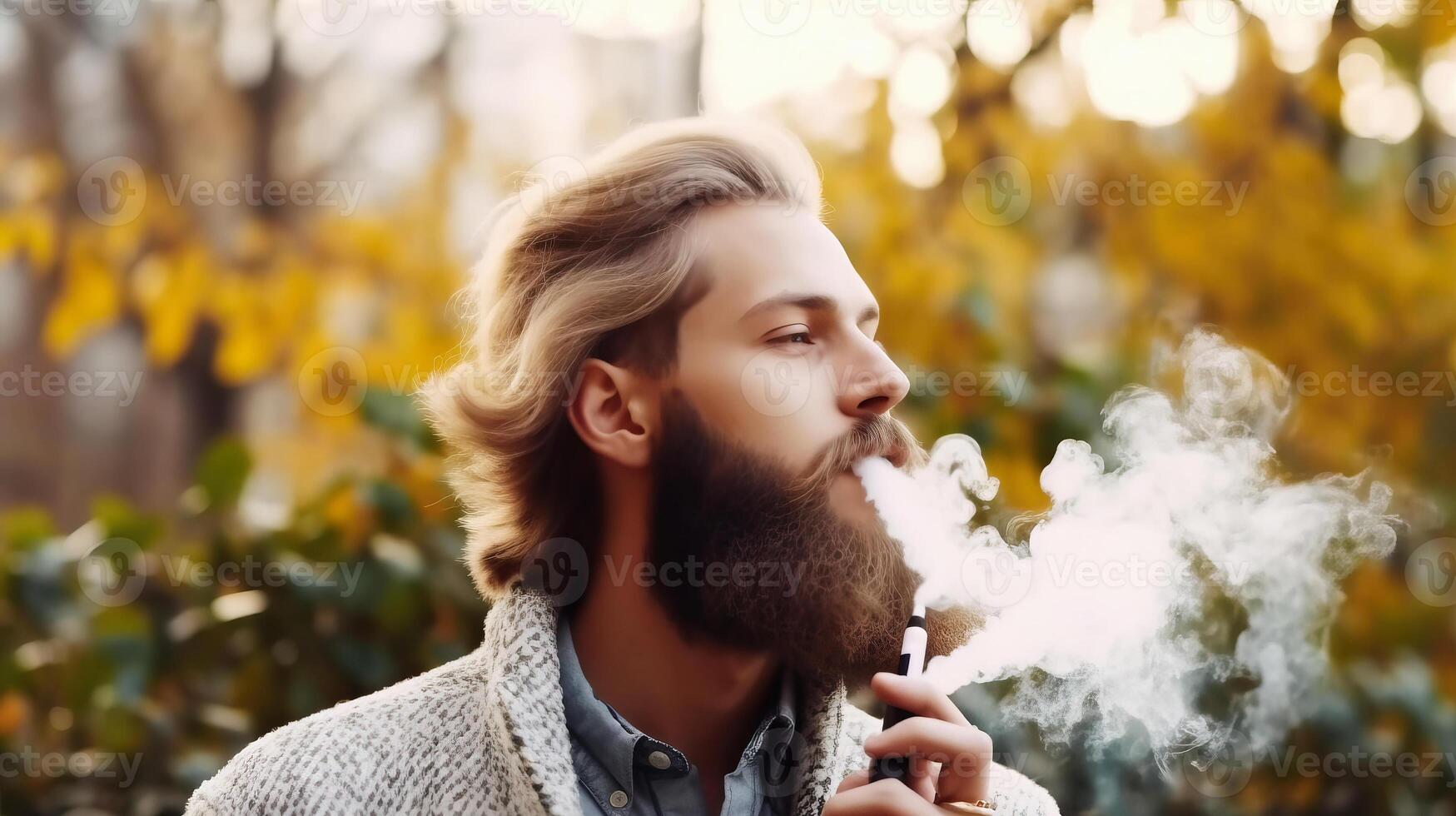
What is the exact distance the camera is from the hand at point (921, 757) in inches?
66.4

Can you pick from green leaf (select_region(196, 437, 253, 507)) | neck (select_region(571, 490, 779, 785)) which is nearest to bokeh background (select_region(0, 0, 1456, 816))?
green leaf (select_region(196, 437, 253, 507))

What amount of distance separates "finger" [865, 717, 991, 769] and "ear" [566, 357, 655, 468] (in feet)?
2.32

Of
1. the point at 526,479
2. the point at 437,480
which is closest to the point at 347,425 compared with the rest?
the point at 437,480

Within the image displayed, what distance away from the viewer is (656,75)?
261 inches

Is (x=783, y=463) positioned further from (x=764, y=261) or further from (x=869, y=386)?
(x=764, y=261)

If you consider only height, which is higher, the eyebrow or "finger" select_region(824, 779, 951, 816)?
the eyebrow

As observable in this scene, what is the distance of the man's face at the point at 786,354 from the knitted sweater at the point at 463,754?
1.38ft

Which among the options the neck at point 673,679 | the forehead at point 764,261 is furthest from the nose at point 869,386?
the neck at point 673,679

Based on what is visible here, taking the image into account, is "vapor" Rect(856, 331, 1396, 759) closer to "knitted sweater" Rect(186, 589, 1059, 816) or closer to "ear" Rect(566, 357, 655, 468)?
"knitted sweater" Rect(186, 589, 1059, 816)

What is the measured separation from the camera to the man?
2020mm

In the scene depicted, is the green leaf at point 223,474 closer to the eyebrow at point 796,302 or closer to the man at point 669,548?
the man at point 669,548

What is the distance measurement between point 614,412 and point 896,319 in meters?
1.82

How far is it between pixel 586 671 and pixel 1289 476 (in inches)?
98.9

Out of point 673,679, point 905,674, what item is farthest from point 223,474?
point 905,674
